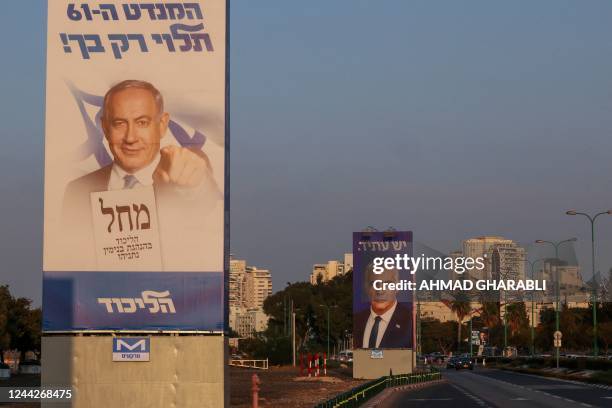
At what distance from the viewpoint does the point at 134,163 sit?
23.5 metres

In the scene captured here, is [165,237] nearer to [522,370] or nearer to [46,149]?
[46,149]

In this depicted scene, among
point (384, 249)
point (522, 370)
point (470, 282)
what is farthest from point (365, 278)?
point (470, 282)

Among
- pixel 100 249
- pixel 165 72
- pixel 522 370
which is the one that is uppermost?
pixel 165 72

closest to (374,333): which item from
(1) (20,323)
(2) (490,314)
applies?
(1) (20,323)

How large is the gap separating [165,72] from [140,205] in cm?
302

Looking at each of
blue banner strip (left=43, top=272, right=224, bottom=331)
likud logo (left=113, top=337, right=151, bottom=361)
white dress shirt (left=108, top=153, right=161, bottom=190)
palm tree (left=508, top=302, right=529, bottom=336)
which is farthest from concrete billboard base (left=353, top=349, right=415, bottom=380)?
palm tree (left=508, top=302, right=529, bottom=336)

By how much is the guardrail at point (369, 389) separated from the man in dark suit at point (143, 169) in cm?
754

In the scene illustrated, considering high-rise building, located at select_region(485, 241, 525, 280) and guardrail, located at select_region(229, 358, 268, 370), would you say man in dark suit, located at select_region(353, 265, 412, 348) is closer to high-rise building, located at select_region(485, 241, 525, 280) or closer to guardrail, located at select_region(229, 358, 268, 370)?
guardrail, located at select_region(229, 358, 268, 370)

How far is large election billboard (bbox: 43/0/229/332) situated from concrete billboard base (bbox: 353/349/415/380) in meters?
46.3

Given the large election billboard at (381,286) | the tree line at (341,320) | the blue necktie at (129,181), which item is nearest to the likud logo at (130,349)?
the blue necktie at (129,181)

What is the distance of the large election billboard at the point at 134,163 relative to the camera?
23172 millimetres

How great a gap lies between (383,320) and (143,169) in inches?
1734

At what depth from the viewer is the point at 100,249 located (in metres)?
23.4

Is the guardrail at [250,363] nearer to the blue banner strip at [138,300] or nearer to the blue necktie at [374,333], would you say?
the blue necktie at [374,333]
